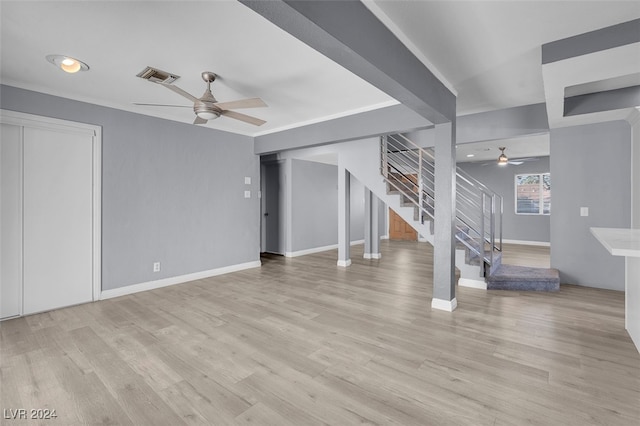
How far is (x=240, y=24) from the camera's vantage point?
2191 mm

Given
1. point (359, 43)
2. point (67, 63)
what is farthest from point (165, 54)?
point (359, 43)

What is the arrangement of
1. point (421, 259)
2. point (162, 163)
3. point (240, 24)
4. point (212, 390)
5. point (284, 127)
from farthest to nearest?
point (421, 259)
point (284, 127)
point (162, 163)
point (240, 24)
point (212, 390)

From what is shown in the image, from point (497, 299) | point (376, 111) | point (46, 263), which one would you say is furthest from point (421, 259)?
point (46, 263)

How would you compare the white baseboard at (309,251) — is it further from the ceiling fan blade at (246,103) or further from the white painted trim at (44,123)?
the ceiling fan blade at (246,103)

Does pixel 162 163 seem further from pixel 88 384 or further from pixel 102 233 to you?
pixel 88 384

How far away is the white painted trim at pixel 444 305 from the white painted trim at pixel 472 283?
3.25 ft

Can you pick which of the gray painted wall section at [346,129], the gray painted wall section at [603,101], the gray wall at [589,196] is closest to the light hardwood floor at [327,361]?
the gray wall at [589,196]

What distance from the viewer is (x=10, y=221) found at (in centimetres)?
318

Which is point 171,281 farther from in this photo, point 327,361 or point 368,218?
point 368,218

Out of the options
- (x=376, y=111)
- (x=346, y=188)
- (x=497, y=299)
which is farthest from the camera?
(x=346, y=188)

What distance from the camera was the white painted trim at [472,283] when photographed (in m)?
4.15

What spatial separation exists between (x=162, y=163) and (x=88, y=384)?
310 cm

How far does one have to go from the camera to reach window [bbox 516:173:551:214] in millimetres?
8164

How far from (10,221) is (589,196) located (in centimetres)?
713
